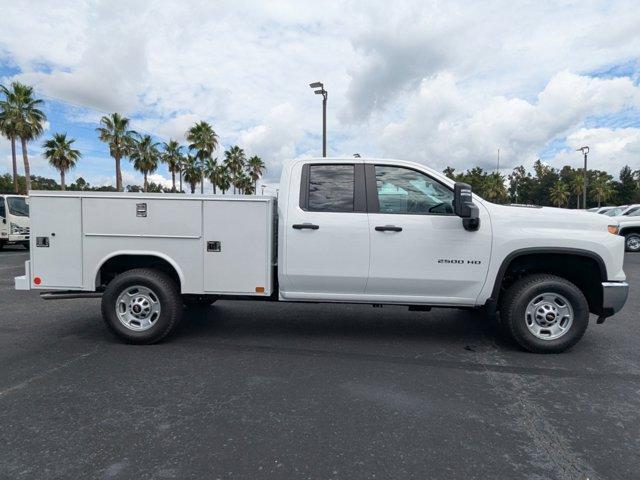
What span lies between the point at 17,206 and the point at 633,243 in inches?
897

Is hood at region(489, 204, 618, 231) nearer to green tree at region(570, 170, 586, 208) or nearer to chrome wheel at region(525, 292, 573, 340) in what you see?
chrome wheel at region(525, 292, 573, 340)

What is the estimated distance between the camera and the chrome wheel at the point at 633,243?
53.6 feet

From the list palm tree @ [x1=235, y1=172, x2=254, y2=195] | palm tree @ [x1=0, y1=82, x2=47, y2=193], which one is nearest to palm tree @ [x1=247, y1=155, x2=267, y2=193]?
palm tree @ [x1=235, y1=172, x2=254, y2=195]

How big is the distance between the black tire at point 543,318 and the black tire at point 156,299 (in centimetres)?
356

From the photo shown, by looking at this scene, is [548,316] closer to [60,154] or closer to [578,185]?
[60,154]

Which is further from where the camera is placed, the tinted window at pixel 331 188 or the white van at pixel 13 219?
the white van at pixel 13 219

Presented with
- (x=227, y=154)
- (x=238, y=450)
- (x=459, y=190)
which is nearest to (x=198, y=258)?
(x=238, y=450)

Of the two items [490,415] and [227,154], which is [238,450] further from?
[227,154]

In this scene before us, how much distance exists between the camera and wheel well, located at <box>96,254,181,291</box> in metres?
4.83

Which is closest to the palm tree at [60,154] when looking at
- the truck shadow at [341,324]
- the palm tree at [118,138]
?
the palm tree at [118,138]

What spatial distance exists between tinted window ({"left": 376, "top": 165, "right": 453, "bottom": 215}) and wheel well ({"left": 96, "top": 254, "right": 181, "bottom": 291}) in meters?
2.47

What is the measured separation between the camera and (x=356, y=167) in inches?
186

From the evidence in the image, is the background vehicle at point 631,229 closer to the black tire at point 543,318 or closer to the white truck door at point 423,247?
the black tire at point 543,318

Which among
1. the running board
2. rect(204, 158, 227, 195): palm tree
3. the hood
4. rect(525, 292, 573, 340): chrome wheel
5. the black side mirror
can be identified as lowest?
rect(525, 292, 573, 340): chrome wheel
